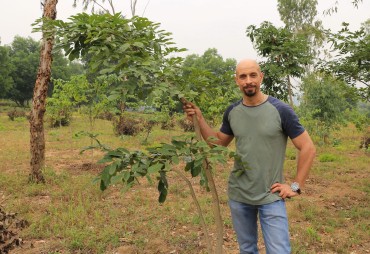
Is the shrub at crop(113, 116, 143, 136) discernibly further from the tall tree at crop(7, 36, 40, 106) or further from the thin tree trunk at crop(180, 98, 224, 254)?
the tall tree at crop(7, 36, 40, 106)

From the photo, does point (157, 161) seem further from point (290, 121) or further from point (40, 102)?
point (40, 102)

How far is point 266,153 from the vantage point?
→ 2.30 meters

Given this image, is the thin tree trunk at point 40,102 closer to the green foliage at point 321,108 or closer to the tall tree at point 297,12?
the green foliage at point 321,108

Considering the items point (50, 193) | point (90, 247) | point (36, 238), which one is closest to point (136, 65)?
point (90, 247)

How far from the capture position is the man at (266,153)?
2236mm

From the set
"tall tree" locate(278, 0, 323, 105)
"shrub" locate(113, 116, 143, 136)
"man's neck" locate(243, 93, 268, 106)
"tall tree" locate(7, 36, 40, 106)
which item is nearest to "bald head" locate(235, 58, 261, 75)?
"man's neck" locate(243, 93, 268, 106)

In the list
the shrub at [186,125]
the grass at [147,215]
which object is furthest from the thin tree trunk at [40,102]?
the shrub at [186,125]

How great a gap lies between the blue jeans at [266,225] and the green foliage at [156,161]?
516 millimetres

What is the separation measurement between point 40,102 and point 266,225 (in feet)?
19.6

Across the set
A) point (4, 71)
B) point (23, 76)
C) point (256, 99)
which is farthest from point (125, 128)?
point (23, 76)

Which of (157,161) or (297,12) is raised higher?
(297,12)

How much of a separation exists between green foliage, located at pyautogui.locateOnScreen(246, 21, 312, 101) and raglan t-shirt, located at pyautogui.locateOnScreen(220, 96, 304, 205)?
494 cm

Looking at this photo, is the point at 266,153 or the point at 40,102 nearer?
the point at 266,153

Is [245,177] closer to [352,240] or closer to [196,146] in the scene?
[196,146]
